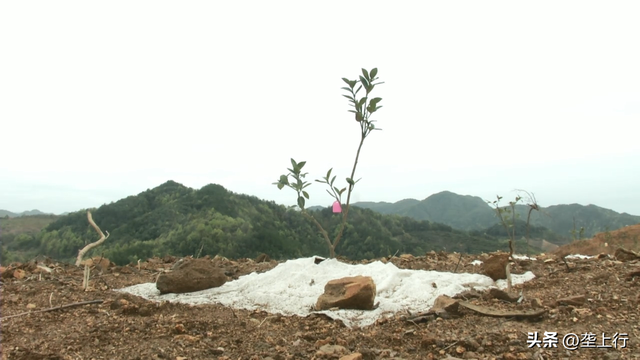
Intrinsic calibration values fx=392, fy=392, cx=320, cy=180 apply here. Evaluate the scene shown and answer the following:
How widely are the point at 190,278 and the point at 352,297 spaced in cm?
206

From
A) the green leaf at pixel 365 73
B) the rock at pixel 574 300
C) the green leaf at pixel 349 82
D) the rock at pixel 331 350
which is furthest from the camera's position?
the green leaf at pixel 349 82

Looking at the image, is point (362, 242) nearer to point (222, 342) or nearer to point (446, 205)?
point (222, 342)

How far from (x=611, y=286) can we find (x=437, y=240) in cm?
1656

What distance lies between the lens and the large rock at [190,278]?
456 centimetres

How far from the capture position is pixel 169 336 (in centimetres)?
281

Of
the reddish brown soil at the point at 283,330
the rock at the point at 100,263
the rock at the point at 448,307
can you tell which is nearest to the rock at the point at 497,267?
the reddish brown soil at the point at 283,330

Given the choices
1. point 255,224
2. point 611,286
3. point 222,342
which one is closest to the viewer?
point 222,342

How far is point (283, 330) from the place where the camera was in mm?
3137

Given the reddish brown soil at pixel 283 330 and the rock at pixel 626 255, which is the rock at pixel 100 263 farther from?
the rock at pixel 626 255

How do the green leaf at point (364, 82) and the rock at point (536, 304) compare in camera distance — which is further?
the green leaf at point (364, 82)

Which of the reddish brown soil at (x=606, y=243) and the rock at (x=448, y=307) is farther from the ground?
the reddish brown soil at (x=606, y=243)

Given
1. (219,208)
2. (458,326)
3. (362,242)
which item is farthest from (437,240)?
(458,326)

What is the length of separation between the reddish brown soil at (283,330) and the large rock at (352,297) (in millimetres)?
361

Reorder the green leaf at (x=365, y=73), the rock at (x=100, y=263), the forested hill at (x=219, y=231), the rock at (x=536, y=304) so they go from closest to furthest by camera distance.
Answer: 1. the rock at (x=536, y=304)
2. the green leaf at (x=365, y=73)
3. the rock at (x=100, y=263)
4. the forested hill at (x=219, y=231)
